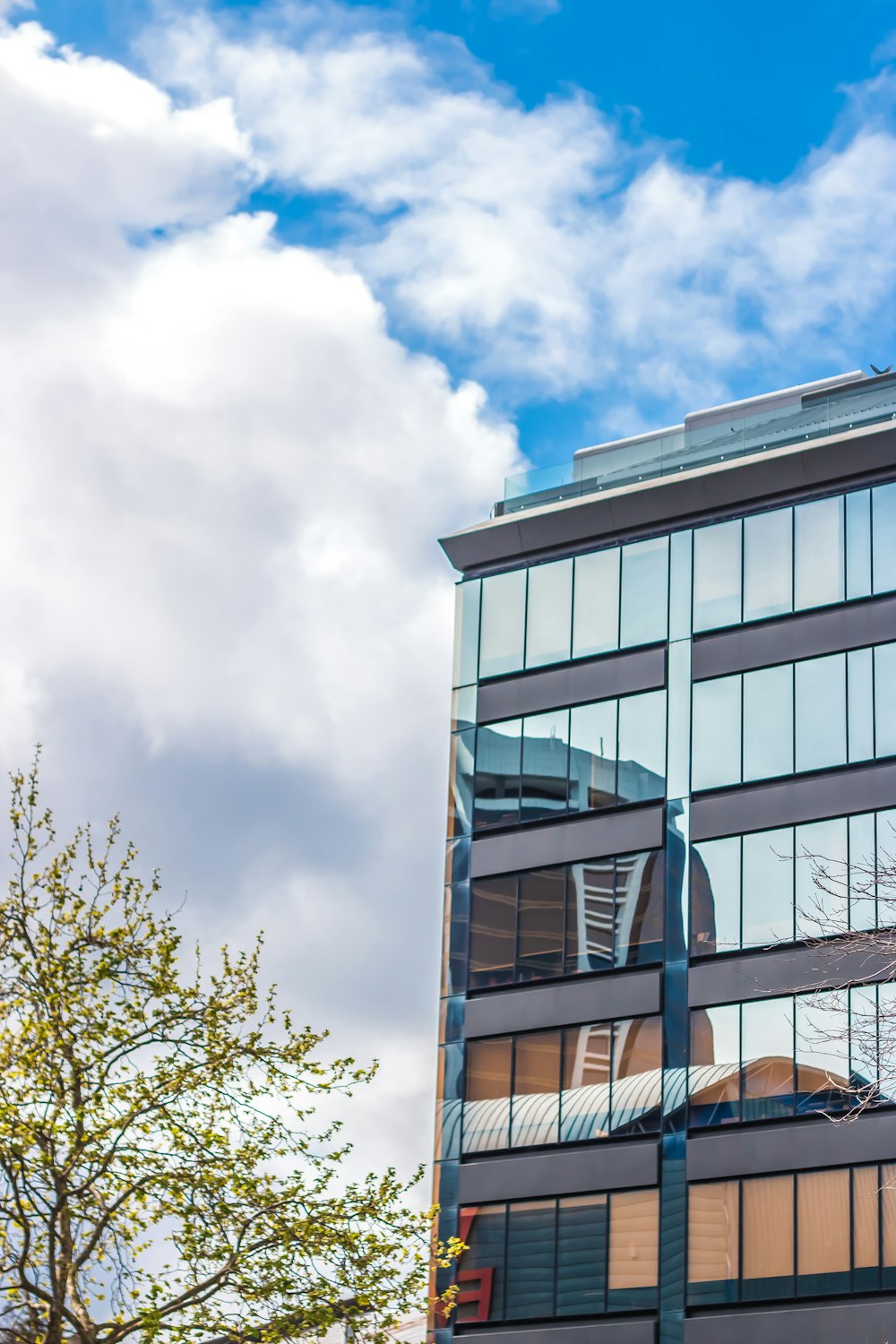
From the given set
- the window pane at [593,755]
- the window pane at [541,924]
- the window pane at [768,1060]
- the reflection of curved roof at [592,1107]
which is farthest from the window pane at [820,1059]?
the window pane at [593,755]

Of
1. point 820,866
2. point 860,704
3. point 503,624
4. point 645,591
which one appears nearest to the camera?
point 820,866

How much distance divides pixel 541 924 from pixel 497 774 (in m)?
4.50

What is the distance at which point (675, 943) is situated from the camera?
43.9 metres

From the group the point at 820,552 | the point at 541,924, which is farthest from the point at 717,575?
the point at 541,924

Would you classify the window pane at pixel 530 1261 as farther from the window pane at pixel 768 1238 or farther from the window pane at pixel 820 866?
the window pane at pixel 820 866

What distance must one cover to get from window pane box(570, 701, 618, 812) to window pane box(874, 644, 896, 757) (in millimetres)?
7021

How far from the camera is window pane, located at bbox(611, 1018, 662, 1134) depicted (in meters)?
42.7

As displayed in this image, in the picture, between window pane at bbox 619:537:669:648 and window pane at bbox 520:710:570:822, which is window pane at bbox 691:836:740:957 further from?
window pane at bbox 619:537:669:648

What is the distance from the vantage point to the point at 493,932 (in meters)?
47.0

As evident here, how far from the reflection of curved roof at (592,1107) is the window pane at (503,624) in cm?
1171

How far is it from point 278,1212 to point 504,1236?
1819cm

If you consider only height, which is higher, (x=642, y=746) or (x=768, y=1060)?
(x=642, y=746)

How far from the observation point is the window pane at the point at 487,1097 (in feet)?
147

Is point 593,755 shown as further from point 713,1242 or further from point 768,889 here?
point 713,1242
